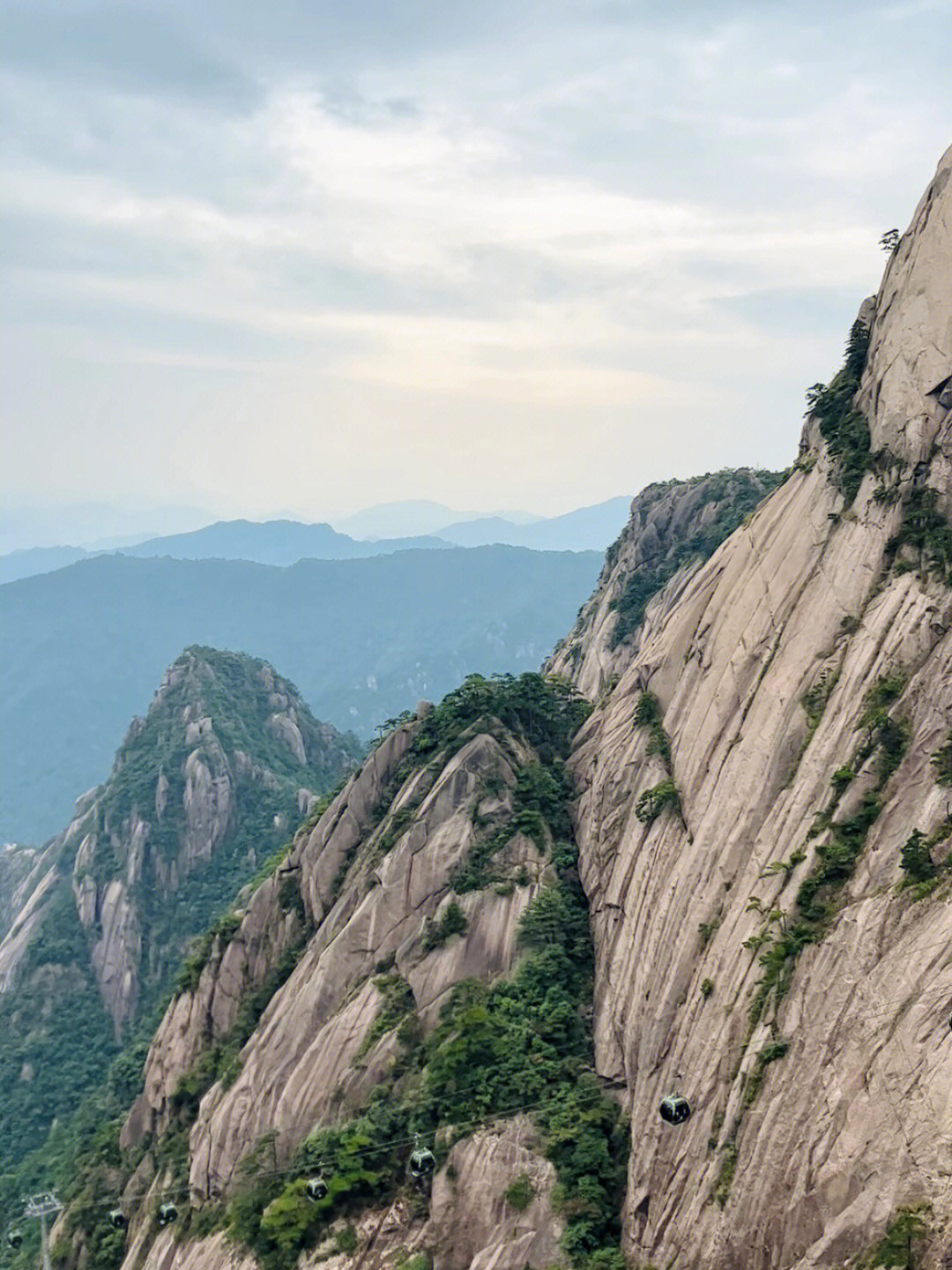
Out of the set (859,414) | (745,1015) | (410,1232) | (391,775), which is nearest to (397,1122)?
(410,1232)

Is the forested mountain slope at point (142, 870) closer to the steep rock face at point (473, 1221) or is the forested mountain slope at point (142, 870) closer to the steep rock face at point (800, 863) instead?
the steep rock face at point (473, 1221)

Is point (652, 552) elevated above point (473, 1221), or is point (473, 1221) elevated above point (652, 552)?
point (652, 552)

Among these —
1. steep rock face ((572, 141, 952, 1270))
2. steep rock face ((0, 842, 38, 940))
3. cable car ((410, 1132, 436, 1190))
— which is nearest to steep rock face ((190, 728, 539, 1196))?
cable car ((410, 1132, 436, 1190))

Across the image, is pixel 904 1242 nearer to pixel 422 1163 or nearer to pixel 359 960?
pixel 422 1163

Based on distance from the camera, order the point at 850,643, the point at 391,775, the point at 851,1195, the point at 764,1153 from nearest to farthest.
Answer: the point at 851,1195 → the point at 764,1153 → the point at 850,643 → the point at 391,775

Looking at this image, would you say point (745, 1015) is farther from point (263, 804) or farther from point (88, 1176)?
point (263, 804)

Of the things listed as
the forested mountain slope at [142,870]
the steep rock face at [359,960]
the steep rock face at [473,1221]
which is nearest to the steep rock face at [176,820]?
the forested mountain slope at [142,870]

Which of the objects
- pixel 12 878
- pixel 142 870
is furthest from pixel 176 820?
pixel 12 878
